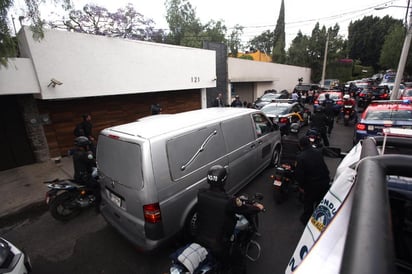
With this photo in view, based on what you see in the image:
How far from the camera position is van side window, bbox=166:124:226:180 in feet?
9.41

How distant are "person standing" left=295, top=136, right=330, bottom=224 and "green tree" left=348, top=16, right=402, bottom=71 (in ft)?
174

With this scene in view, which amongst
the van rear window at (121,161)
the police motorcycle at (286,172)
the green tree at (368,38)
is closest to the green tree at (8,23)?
the van rear window at (121,161)

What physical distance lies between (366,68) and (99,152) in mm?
52179

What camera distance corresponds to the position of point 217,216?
2.27m

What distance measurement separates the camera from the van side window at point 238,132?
3.93 m

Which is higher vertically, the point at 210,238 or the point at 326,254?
the point at 326,254

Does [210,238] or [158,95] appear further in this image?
[158,95]

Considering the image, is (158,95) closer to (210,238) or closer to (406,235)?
(210,238)

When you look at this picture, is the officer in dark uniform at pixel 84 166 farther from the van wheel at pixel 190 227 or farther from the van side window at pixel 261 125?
the van side window at pixel 261 125

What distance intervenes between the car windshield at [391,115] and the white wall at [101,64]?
24.9ft

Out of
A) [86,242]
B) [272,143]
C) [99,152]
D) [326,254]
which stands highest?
[326,254]

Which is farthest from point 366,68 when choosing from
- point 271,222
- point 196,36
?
point 271,222

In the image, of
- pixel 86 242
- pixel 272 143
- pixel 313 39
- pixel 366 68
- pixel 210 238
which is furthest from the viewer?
pixel 366 68

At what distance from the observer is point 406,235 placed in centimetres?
174
